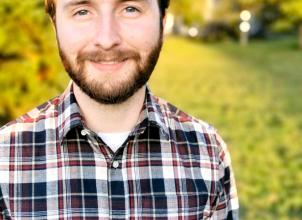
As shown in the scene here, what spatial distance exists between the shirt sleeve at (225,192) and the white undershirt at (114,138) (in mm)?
356

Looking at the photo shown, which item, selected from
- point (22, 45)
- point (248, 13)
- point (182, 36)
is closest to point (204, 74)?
point (22, 45)

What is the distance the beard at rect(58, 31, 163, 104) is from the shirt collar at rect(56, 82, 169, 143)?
4.1 inches

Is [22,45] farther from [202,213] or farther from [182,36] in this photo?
[182,36]

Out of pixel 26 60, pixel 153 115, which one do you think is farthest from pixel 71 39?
pixel 26 60

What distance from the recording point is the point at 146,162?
2.03 meters

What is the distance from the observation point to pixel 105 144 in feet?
6.46

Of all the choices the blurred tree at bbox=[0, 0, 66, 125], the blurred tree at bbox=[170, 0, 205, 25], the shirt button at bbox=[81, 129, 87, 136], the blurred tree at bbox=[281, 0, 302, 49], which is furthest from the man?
the blurred tree at bbox=[281, 0, 302, 49]

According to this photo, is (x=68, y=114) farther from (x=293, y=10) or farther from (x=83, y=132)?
(x=293, y=10)

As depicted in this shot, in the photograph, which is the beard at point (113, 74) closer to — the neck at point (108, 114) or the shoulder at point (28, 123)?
the neck at point (108, 114)

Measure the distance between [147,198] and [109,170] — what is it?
0.15 m

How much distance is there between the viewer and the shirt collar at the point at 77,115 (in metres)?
1.98

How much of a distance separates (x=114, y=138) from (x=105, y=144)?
5cm

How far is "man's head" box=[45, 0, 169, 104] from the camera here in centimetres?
189

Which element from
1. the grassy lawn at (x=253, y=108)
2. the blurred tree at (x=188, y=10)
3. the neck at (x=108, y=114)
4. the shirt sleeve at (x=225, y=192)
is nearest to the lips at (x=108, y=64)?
the neck at (x=108, y=114)
